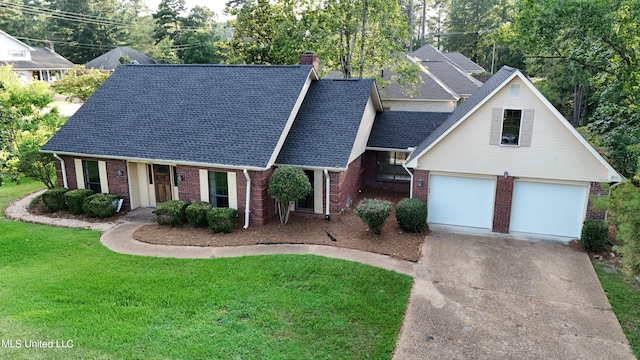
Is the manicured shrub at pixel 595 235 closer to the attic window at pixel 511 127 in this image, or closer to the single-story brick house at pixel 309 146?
the single-story brick house at pixel 309 146

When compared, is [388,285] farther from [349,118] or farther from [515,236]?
[349,118]

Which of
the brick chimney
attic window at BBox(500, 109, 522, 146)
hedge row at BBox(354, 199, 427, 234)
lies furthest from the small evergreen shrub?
attic window at BBox(500, 109, 522, 146)

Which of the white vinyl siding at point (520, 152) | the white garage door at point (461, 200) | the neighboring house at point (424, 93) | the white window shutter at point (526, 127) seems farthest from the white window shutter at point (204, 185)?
the neighboring house at point (424, 93)

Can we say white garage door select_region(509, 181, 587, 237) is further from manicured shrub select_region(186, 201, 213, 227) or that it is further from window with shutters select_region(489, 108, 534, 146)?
manicured shrub select_region(186, 201, 213, 227)

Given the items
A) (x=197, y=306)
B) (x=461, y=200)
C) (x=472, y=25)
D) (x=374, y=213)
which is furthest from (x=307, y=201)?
(x=472, y=25)

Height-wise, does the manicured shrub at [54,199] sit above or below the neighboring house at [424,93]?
below

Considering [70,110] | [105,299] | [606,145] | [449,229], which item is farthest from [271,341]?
[70,110]

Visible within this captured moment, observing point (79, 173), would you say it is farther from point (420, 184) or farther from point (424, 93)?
point (424, 93)

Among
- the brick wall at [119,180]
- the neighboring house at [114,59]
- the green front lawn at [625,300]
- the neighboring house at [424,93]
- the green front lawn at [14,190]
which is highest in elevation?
the neighboring house at [114,59]
